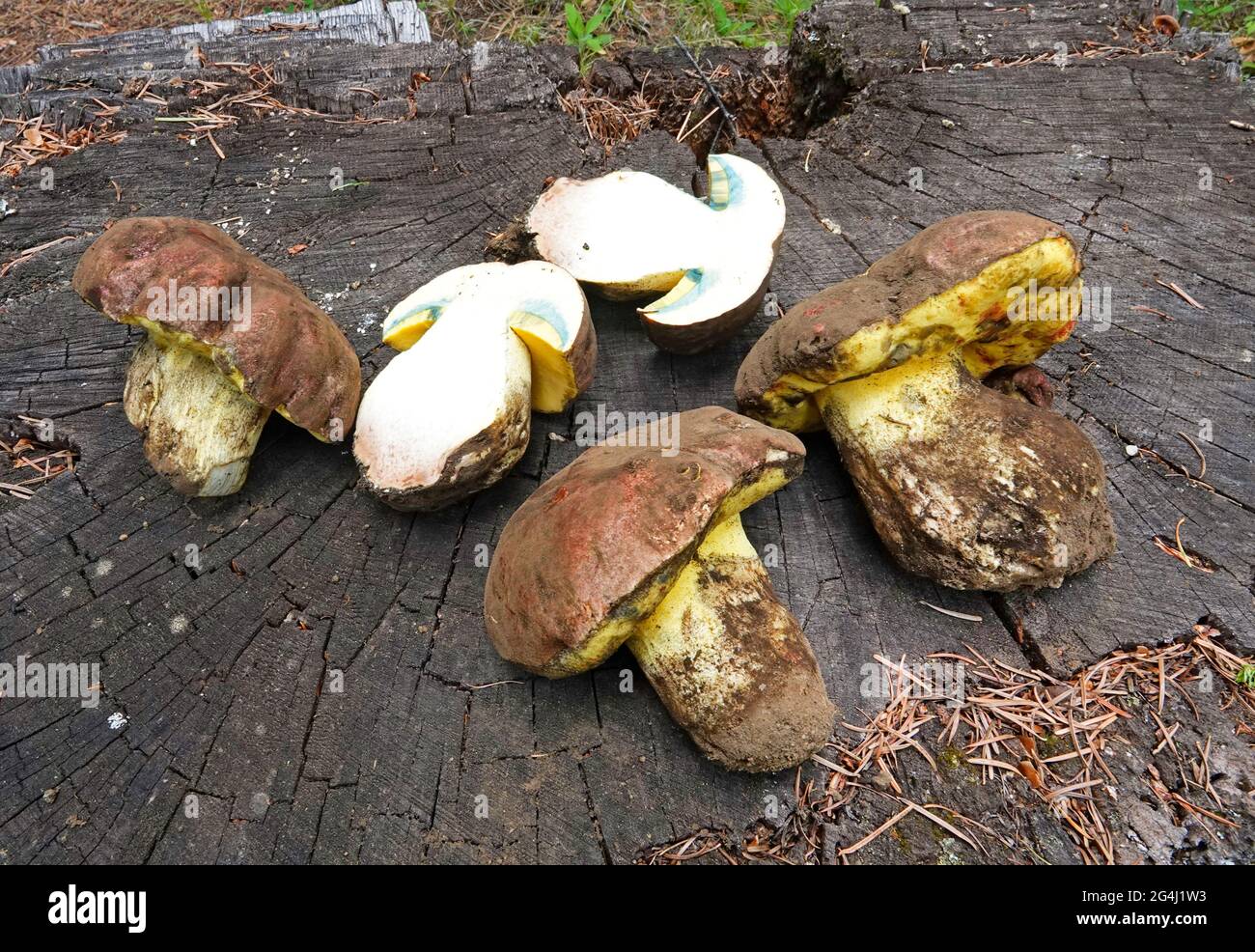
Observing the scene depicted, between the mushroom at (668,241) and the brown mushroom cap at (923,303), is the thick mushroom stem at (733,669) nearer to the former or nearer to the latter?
the brown mushroom cap at (923,303)

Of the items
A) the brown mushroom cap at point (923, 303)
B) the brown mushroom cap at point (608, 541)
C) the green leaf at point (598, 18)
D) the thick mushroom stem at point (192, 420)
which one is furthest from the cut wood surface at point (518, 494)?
the green leaf at point (598, 18)

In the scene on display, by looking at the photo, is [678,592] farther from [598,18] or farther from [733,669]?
[598,18]

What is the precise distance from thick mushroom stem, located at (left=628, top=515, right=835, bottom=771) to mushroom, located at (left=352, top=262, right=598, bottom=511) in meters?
0.75

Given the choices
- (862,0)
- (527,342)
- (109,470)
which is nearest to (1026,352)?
(527,342)

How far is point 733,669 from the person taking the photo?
6.62 ft

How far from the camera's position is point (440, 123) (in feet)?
11.5

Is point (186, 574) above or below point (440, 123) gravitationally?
below

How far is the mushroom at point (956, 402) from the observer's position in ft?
7.17

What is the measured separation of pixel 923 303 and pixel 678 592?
1028 millimetres

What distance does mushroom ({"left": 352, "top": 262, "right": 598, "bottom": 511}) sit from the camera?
2395 millimetres

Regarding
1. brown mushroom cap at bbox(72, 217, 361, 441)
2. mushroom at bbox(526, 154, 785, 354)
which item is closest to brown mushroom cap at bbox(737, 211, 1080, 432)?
mushroom at bbox(526, 154, 785, 354)

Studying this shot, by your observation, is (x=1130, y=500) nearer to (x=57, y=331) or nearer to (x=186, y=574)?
(x=186, y=574)

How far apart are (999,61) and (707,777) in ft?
11.4

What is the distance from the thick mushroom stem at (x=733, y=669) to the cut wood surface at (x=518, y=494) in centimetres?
17
